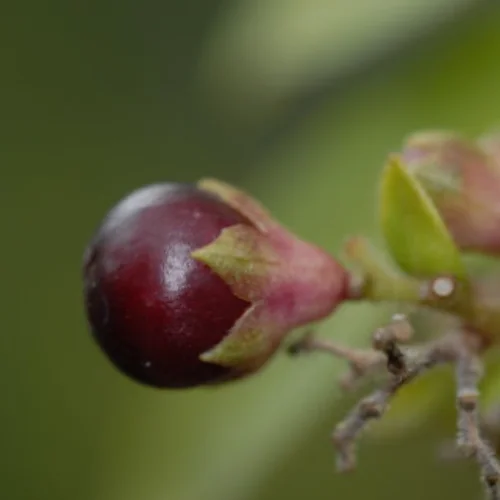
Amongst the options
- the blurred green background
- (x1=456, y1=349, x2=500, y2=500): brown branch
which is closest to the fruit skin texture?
(x1=456, y1=349, x2=500, y2=500): brown branch

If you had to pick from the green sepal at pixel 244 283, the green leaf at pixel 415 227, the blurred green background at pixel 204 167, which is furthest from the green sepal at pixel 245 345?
the blurred green background at pixel 204 167

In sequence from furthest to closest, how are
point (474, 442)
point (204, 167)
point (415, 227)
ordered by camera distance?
point (204, 167), point (415, 227), point (474, 442)

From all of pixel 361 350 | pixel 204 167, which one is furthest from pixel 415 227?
pixel 204 167

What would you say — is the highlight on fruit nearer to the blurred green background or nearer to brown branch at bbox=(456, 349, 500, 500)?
brown branch at bbox=(456, 349, 500, 500)

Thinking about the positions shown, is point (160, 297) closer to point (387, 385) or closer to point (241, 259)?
point (241, 259)

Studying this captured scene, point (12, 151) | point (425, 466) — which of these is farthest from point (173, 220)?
point (12, 151)

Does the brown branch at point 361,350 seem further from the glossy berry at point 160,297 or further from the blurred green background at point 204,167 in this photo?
the blurred green background at point 204,167

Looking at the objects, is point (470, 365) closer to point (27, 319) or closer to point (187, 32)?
point (27, 319)
